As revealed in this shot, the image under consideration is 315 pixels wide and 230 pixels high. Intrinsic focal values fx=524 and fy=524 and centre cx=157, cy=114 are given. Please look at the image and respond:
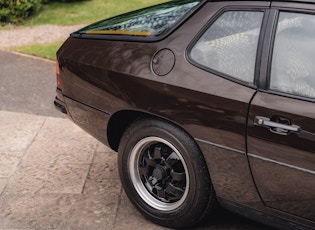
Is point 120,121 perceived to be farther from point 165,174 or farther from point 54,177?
point 54,177

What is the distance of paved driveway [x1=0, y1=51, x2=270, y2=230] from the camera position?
12.0ft

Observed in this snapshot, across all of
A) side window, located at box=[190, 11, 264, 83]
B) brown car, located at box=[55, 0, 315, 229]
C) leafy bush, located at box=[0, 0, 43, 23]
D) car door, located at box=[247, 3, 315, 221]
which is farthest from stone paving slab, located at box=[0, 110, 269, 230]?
leafy bush, located at box=[0, 0, 43, 23]

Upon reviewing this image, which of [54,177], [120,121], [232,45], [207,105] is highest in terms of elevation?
[232,45]

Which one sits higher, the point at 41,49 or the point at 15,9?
the point at 15,9

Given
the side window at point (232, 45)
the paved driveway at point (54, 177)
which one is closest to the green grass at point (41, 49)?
the paved driveway at point (54, 177)

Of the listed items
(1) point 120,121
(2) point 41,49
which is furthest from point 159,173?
(2) point 41,49

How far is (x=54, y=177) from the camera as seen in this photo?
4234mm

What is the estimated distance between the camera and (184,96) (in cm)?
314

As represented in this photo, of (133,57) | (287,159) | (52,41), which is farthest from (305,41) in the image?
(52,41)

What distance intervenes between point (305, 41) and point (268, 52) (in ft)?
0.67

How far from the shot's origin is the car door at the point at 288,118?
8.98 ft

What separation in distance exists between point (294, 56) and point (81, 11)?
267 inches

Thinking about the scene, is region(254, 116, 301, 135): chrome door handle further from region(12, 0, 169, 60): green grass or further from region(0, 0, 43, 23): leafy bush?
region(0, 0, 43, 23): leafy bush

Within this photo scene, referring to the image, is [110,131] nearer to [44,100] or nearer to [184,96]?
[184,96]
